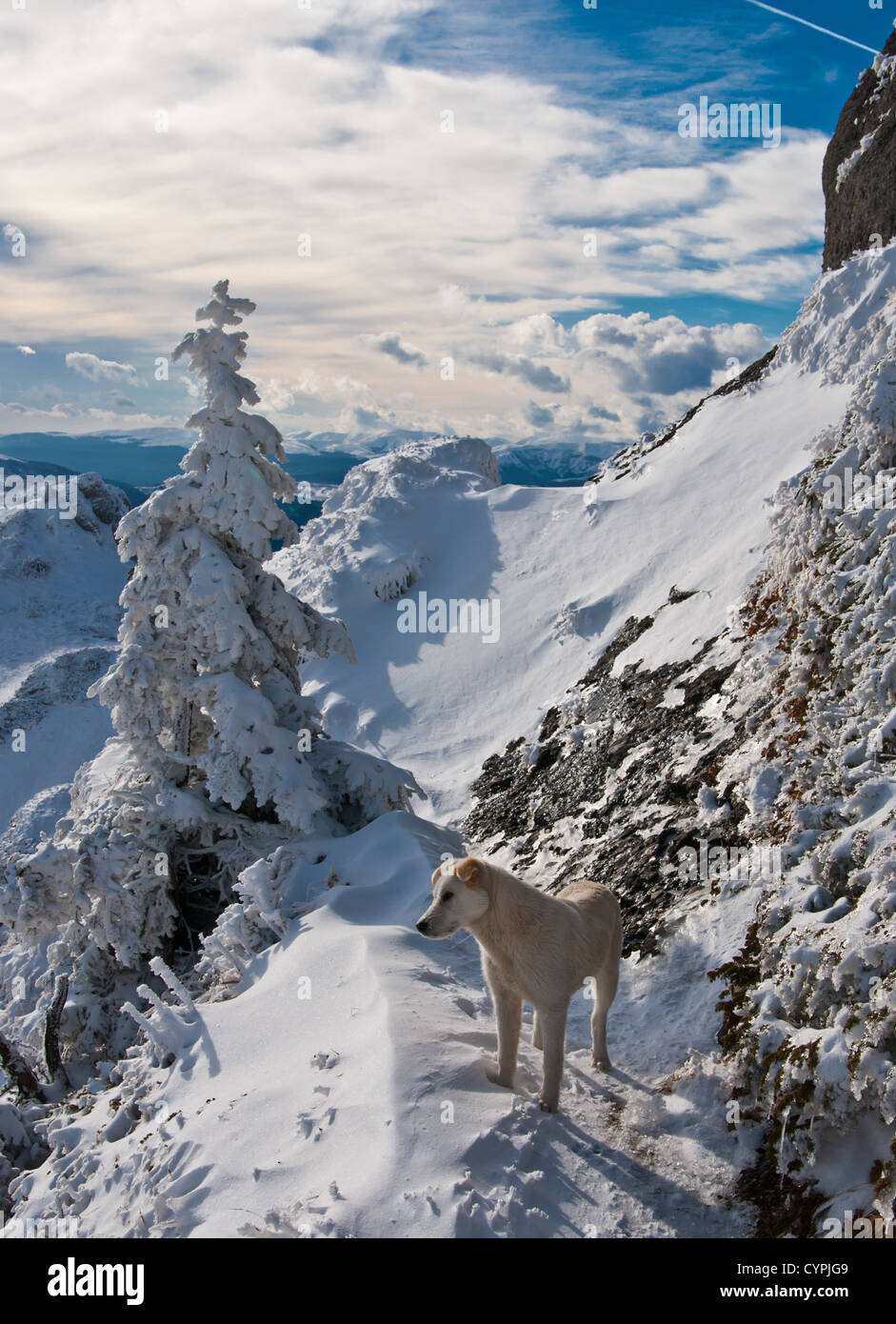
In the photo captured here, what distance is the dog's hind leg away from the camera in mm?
6863

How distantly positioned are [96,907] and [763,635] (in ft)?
35.5

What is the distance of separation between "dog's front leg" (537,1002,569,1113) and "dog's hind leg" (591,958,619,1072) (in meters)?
0.80

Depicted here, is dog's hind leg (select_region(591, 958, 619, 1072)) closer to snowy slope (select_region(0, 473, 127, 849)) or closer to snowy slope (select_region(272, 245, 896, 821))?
snowy slope (select_region(272, 245, 896, 821))

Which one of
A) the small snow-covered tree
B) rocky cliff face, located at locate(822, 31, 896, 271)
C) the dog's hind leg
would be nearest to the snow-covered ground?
the dog's hind leg

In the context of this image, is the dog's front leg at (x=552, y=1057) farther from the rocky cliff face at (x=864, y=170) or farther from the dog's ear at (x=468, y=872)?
the rocky cliff face at (x=864, y=170)

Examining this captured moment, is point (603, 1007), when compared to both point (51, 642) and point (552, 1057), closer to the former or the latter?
point (552, 1057)

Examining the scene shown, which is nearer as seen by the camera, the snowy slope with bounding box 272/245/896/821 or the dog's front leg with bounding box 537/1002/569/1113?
the dog's front leg with bounding box 537/1002/569/1113

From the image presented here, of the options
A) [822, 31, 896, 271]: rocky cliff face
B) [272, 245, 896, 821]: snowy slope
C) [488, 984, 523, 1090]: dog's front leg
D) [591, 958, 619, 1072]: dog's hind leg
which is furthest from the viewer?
[822, 31, 896, 271]: rocky cliff face

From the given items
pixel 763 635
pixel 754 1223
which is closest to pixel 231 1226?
pixel 754 1223

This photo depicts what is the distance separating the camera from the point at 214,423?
1405 cm

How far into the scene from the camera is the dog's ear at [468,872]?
6016 millimetres

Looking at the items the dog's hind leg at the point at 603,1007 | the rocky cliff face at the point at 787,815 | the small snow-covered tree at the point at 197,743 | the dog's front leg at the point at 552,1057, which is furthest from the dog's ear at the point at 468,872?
the small snow-covered tree at the point at 197,743

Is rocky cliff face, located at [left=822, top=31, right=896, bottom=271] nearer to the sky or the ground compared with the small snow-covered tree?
nearer to the sky

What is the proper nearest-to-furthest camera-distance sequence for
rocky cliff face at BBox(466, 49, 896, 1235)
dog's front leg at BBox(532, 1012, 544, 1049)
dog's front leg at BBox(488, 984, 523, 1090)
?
rocky cliff face at BBox(466, 49, 896, 1235)
dog's front leg at BBox(488, 984, 523, 1090)
dog's front leg at BBox(532, 1012, 544, 1049)
